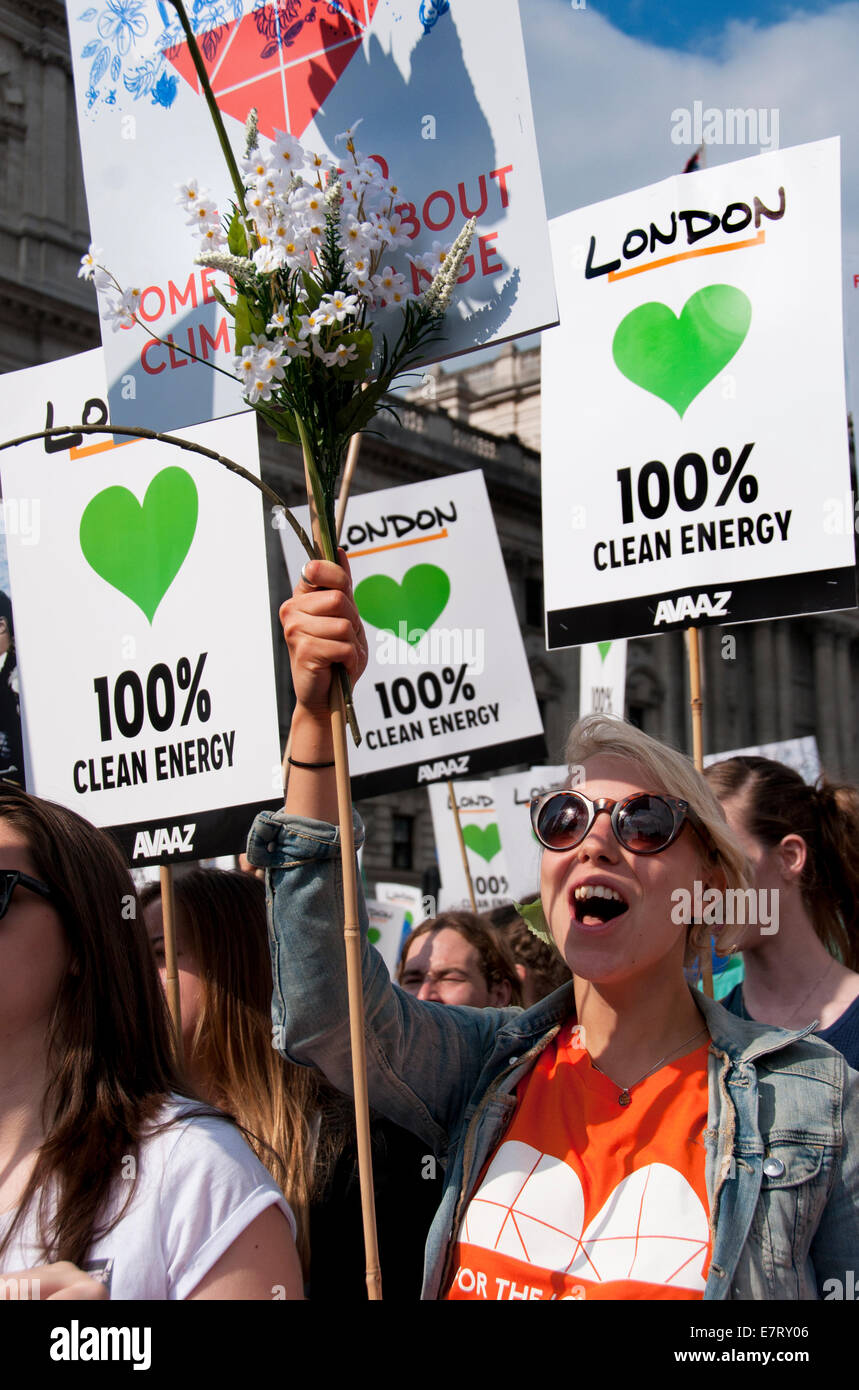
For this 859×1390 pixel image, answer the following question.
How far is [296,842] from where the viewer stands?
211 centimetres

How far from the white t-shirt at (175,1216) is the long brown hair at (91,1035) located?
22mm

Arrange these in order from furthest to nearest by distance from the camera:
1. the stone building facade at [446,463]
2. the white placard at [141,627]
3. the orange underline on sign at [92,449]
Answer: the stone building facade at [446,463]
the orange underline on sign at [92,449]
the white placard at [141,627]

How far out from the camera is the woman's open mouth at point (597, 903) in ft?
7.04

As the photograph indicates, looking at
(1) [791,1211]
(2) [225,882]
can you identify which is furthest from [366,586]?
(1) [791,1211]

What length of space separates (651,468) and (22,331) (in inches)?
909

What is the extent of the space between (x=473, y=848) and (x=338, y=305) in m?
11.4

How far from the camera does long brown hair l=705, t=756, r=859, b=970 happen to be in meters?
3.50

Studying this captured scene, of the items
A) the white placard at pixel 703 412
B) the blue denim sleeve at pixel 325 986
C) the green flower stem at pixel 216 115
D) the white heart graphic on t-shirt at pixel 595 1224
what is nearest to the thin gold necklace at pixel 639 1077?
the white heart graphic on t-shirt at pixel 595 1224

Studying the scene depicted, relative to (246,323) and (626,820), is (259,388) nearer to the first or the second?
(246,323)

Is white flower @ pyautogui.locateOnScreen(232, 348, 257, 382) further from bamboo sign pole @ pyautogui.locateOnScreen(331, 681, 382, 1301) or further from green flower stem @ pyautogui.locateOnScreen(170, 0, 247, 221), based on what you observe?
bamboo sign pole @ pyautogui.locateOnScreen(331, 681, 382, 1301)

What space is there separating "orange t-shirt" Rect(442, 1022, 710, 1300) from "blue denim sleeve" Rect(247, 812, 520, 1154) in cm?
19

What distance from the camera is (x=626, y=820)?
7.07ft

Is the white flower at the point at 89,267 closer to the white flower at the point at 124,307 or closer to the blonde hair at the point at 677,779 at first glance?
the white flower at the point at 124,307
